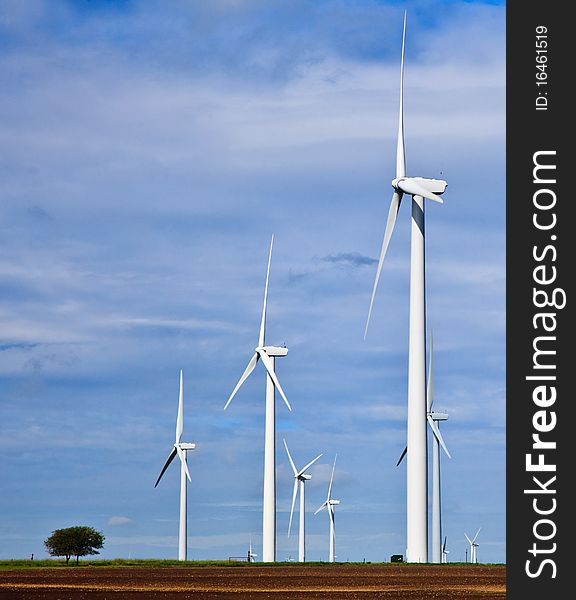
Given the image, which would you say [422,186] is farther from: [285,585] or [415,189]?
[285,585]

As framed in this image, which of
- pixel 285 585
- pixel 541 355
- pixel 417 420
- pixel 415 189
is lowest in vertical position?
pixel 285 585

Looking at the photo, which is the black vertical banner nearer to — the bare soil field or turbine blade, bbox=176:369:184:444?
A: the bare soil field

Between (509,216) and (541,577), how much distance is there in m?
9.78

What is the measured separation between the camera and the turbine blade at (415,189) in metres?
86.3

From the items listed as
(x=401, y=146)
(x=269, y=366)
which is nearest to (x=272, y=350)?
(x=269, y=366)

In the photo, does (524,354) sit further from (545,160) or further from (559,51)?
(559,51)

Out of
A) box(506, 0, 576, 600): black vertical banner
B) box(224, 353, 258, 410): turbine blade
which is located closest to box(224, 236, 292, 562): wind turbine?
box(224, 353, 258, 410): turbine blade

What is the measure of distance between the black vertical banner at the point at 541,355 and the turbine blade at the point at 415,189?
49.3 metres

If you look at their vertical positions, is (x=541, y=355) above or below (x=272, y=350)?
below

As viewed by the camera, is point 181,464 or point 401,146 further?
point 181,464

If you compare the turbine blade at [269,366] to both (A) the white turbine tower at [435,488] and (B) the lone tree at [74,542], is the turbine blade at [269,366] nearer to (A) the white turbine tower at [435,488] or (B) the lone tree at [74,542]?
(A) the white turbine tower at [435,488]

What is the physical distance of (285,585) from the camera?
6512 cm

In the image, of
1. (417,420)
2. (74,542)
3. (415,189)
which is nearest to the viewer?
(417,420)

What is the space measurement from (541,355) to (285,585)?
110ft
